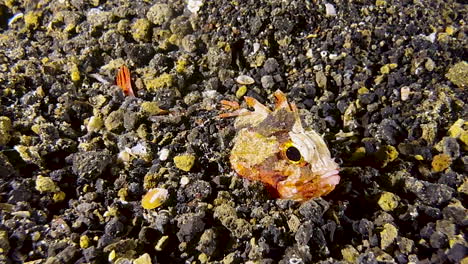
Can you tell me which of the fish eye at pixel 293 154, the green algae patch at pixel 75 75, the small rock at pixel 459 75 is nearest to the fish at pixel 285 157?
the fish eye at pixel 293 154

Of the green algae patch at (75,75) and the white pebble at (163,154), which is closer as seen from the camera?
the white pebble at (163,154)

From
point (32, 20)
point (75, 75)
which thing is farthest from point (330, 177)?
point (32, 20)

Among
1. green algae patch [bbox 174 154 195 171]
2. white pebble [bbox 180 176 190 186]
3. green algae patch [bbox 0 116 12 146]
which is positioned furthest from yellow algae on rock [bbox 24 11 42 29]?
white pebble [bbox 180 176 190 186]

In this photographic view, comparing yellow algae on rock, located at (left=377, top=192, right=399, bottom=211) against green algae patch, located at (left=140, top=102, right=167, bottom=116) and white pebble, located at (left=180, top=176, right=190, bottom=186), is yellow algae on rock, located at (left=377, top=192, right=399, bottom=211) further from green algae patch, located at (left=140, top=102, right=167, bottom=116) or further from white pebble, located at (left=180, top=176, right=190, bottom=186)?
green algae patch, located at (left=140, top=102, right=167, bottom=116)

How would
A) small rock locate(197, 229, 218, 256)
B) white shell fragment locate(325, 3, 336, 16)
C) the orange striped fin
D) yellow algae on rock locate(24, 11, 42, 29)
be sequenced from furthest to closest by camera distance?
white shell fragment locate(325, 3, 336, 16) → yellow algae on rock locate(24, 11, 42, 29) → the orange striped fin → small rock locate(197, 229, 218, 256)

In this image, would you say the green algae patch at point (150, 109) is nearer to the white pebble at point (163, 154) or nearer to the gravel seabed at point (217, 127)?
the gravel seabed at point (217, 127)

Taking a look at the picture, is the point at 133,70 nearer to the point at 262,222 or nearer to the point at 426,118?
the point at 262,222

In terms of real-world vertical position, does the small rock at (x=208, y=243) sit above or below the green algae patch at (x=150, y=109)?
below
